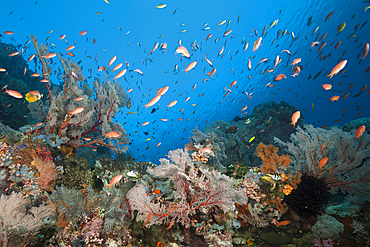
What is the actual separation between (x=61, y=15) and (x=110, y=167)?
42.8 meters

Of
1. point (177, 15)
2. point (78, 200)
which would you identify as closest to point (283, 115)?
point (78, 200)

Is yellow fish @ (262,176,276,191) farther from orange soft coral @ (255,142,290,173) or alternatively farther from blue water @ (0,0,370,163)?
blue water @ (0,0,370,163)

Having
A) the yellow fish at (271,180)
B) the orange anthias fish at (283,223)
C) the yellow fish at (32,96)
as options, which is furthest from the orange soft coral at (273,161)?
the yellow fish at (32,96)

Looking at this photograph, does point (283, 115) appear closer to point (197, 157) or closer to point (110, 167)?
point (197, 157)

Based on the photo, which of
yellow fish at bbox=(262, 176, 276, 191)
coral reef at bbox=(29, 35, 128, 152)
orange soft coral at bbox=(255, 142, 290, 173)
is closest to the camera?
yellow fish at bbox=(262, 176, 276, 191)

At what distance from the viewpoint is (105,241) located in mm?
3201

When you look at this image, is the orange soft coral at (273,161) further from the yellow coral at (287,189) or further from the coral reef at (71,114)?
the coral reef at (71,114)

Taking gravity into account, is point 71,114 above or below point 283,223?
above

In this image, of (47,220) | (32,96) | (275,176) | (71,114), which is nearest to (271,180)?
(275,176)

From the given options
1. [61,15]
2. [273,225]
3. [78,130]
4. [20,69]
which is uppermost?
[61,15]

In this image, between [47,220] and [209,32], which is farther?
[209,32]

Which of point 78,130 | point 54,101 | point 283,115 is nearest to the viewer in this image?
point 54,101

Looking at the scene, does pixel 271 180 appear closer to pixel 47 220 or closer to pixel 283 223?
pixel 283 223

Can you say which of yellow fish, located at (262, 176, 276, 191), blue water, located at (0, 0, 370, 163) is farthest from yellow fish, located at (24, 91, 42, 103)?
blue water, located at (0, 0, 370, 163)
